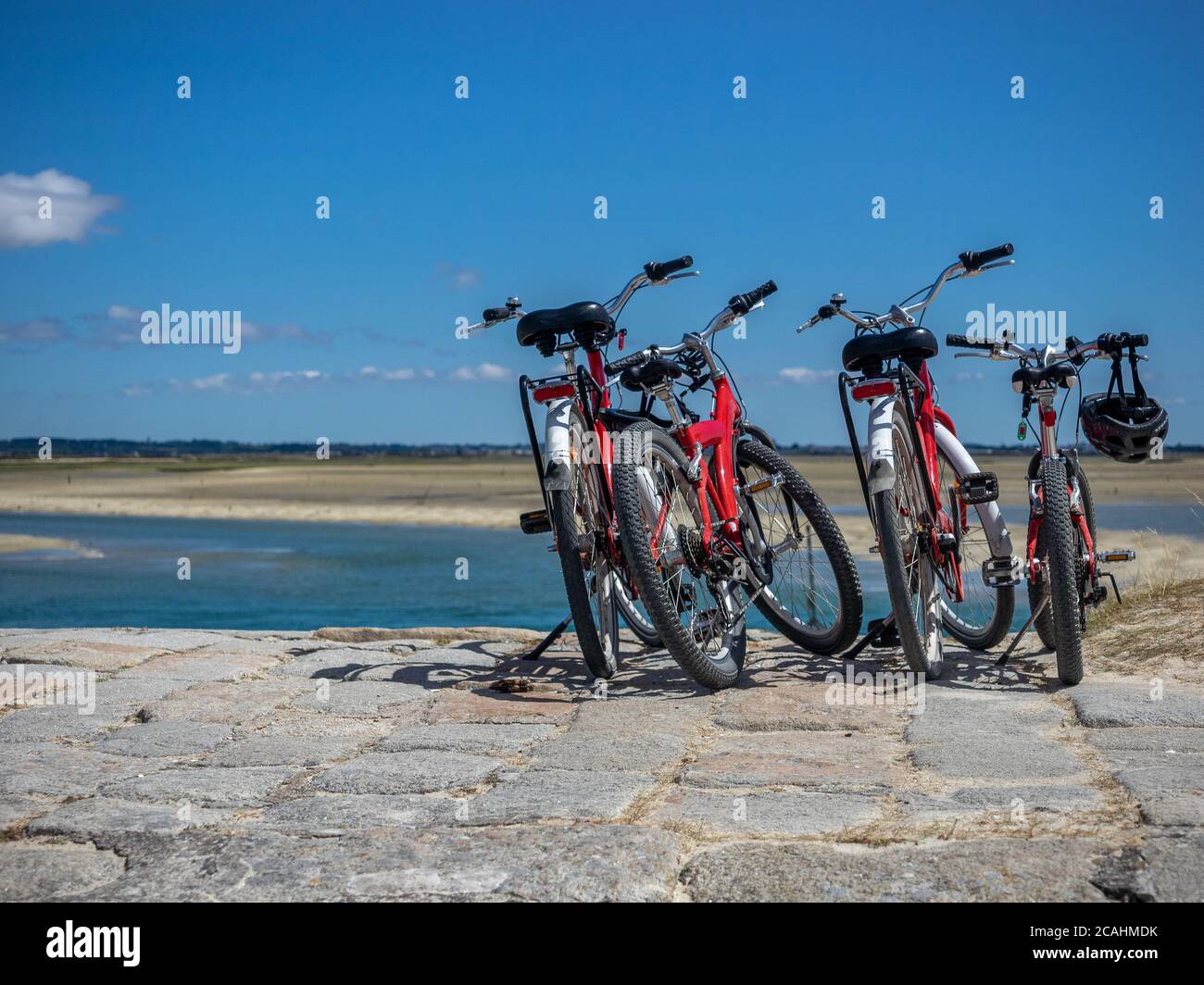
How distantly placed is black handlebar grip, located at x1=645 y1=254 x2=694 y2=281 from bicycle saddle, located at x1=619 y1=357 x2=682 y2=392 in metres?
0.38

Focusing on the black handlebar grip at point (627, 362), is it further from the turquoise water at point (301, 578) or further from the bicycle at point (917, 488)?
the turquoise water at point (301, 578)

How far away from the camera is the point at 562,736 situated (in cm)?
436

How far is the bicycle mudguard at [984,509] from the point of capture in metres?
→ 5.61

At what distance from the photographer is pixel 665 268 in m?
5.52

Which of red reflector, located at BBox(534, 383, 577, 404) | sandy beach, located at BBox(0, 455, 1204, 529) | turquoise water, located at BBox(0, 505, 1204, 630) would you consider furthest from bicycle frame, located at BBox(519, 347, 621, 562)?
sandy beach, located at BBox(0, 455, 1204, 529)

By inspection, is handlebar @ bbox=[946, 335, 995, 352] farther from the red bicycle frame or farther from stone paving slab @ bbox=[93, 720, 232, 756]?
stone paving slab @ bbox=[93, 720, 232, 756]

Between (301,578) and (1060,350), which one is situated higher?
(1060,350)

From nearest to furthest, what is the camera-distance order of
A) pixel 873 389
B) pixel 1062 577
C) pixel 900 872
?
pixel 900 872
pixel 1062 577
pixel 873 389

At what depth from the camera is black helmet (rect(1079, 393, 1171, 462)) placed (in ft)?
18.7

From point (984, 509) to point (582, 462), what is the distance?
1.94 metres

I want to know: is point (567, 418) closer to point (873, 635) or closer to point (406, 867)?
point (873, 635)

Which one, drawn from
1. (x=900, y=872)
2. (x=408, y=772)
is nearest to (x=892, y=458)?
(x=408, y=772)

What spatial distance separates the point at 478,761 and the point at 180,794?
0.92 m
